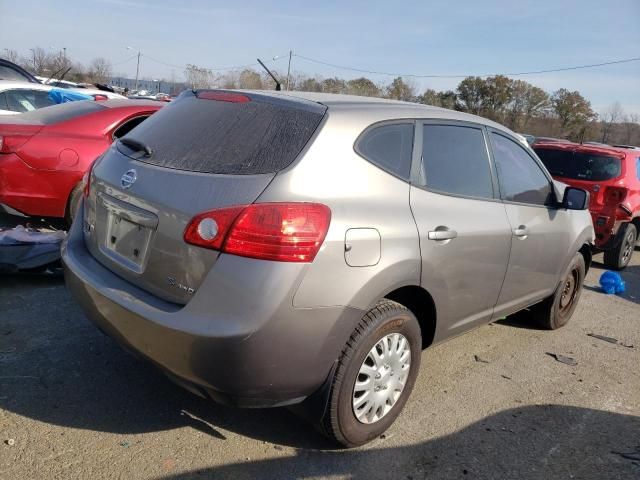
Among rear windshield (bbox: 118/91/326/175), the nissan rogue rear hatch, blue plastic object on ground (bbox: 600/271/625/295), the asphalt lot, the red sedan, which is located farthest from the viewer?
blue plastic object on ground (bbox: 600/271/625/295)

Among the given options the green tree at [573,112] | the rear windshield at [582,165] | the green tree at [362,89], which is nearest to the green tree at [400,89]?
the green tree at [362,89]

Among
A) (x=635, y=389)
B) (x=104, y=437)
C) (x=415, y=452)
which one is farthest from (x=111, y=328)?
(x=635, y=389)

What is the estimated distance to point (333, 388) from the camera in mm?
2547

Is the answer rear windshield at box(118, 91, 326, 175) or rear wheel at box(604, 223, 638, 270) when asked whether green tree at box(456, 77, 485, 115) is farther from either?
rear windshield at box(118, 91, 326, 175)

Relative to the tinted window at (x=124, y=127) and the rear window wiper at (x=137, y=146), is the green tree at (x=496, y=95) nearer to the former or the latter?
the tinted window at (x=124, y=127)

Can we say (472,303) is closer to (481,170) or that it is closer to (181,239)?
(481,170)

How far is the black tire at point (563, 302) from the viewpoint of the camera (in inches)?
183

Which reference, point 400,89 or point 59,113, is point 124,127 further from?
point 400,89

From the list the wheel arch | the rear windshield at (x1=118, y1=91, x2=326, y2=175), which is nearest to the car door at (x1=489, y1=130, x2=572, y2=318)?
the wheel arch

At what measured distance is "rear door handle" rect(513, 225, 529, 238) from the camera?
3.64m

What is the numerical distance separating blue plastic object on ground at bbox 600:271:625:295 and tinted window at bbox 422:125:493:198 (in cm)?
371

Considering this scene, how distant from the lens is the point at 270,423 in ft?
9.78

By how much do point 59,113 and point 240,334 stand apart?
14.3 ft

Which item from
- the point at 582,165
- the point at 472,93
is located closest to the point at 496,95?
the point at 472,93
